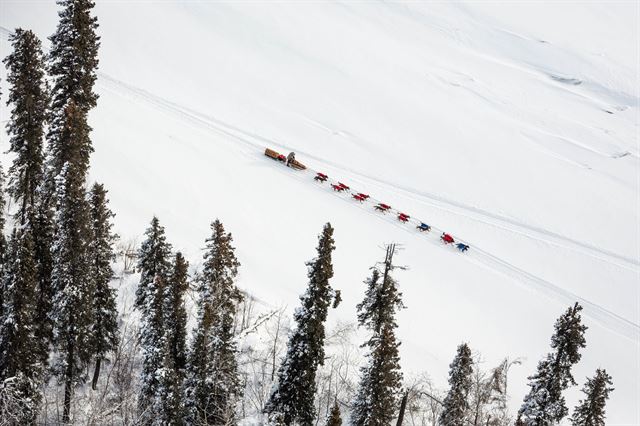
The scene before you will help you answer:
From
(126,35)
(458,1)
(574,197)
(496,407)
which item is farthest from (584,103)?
(126,35)

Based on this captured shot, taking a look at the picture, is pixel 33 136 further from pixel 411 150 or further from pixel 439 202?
pixel 411 150

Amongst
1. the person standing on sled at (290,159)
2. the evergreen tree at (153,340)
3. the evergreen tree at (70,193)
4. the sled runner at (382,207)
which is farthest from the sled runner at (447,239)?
the evergreen tree at (70,193)

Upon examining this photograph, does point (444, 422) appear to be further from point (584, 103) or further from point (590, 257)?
point (584, 103)

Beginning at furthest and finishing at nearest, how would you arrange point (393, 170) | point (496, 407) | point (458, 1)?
point (458, 1) → point (393, 170) → point (496, 407)

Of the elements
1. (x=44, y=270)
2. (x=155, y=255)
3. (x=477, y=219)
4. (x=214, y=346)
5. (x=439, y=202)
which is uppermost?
(x=439, y=202)

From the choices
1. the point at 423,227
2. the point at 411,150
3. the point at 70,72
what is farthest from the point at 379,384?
the point at 411,150

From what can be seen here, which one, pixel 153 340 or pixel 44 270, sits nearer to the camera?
pixel 153 340
